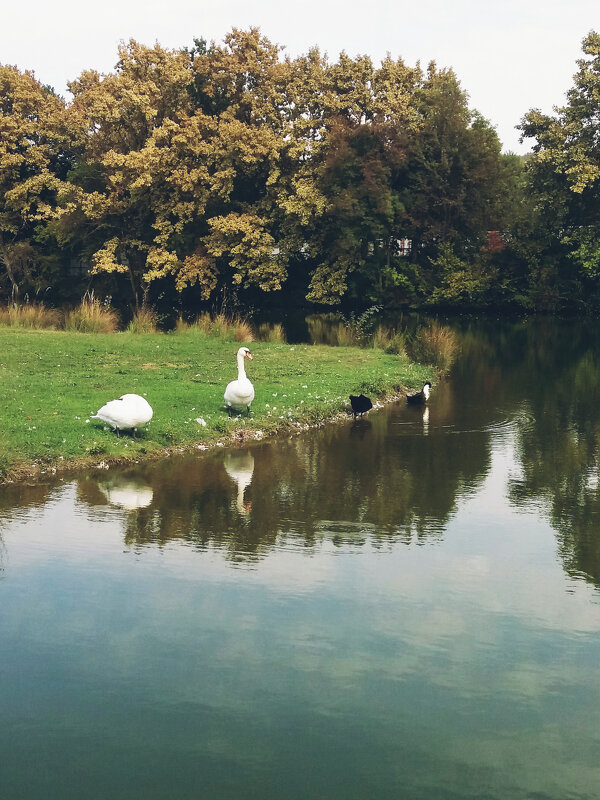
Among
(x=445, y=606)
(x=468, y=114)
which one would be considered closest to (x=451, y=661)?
(x=445, y=606)

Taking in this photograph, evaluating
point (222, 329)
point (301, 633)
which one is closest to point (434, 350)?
point (222, 329)

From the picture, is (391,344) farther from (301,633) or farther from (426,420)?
(301,633)

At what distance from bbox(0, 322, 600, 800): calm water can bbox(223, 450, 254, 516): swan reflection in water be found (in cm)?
7

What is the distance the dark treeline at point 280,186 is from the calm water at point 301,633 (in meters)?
37.7

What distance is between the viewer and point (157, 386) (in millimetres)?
21109

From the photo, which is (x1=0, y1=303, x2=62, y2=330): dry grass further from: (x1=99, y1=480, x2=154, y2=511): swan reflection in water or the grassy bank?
(x1=99, y1=480, x2=154, y2=511): swan reflection in water

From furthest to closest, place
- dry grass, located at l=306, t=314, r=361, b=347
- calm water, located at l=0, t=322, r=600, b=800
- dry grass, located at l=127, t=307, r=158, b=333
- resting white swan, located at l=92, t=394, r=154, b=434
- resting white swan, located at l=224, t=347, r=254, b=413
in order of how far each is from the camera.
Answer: dry grass, located at l=306, t=314, r=361, b=347 → dry grass, located at l=127, t=307, r=158, b=333 → resting white swan, located at l=224, t=347, r=254, b=413 → resting white swan, located at l=92, t=394, r=154, b=434 → calm water, located at l=0, t=322, r=600, b=800

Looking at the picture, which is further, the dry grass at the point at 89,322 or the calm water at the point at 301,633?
the dry grass at the point at 89,322

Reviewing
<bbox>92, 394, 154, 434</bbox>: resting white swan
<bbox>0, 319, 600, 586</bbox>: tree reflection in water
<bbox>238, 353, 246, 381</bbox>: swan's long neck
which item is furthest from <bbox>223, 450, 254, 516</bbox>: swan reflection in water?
<bbox>238, 353, 246, 381</bbox>: swan's long neck

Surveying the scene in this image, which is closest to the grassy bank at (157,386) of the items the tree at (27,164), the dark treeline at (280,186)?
the dark treeline at (280,186)

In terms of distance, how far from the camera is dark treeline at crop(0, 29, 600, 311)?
168ft

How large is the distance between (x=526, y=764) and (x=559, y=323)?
47971mm

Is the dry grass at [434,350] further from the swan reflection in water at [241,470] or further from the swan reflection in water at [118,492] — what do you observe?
the swan reflection in water at [118,492]

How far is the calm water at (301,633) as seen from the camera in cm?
690
